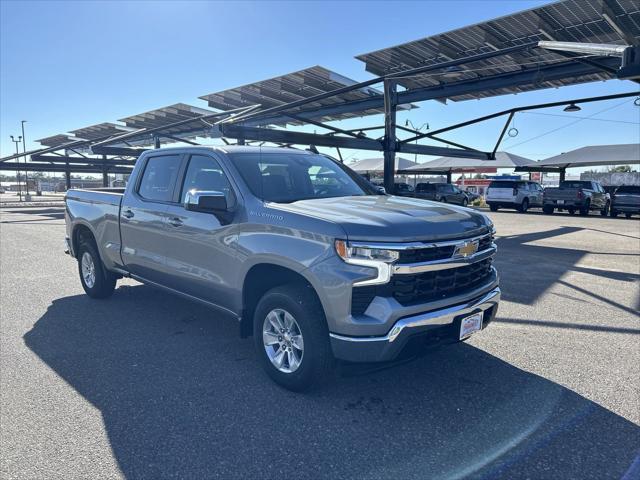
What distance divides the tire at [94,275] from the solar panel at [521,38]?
26.2 feet

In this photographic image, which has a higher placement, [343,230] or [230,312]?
[343,230]

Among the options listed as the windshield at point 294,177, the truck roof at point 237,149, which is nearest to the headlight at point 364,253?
the windshield at point 294,177

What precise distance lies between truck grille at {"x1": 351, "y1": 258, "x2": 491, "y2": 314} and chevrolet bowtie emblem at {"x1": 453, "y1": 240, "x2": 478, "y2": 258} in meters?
0.11

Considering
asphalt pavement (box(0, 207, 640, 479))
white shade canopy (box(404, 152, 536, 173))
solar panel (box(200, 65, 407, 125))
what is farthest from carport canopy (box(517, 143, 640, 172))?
asphalt pavement (box(0, 207, 640, 479))

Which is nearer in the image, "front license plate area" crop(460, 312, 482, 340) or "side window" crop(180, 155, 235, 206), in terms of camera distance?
"front license plate area" crop(460, 312, 482, 340)

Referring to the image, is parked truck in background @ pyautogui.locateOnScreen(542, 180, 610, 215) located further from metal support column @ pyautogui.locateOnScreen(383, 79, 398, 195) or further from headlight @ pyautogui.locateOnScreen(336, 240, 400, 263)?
headlight @ pyautogui.locateOnScreen(336, 240, 400, 263)

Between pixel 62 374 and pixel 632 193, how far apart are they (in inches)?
1034

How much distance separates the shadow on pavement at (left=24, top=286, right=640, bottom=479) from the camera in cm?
270

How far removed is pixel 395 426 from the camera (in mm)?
3129

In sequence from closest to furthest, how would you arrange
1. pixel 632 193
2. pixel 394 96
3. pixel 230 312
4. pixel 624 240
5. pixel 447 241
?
1. pixel 447 241
2. pixel 230 312
3. pixel 394 96
4. pixel 624 240
5. pixel 632 193

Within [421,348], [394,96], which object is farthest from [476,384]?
[394,96]

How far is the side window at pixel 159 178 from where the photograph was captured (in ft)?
16.0

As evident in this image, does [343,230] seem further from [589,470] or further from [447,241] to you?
[589,470]

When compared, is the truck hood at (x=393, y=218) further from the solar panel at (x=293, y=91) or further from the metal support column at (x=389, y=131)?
the solar panel at (x=293, y=91)
